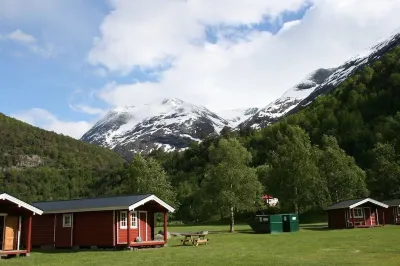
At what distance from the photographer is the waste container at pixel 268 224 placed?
44812mm

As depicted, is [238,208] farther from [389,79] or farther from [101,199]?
[389,79]

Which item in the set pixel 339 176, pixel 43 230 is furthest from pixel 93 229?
pixel 339 176

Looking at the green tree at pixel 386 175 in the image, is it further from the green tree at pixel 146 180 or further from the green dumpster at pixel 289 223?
the green tree at pixel 146 180

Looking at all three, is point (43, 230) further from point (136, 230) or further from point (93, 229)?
point (136, 230)

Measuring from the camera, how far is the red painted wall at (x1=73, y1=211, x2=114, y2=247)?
3103 centimetres

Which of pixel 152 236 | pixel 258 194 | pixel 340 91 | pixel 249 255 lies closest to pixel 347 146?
pixel 340 91

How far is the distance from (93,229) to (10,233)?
577 centimetres

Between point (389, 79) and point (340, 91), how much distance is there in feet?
70.2

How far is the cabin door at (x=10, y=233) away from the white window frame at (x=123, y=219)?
6700 mm

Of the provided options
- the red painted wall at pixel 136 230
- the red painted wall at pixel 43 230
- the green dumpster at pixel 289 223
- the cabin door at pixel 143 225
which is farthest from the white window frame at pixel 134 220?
the green dumpster at pixel 289 223

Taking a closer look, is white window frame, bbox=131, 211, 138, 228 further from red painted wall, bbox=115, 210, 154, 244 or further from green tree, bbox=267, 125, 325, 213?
green tree, bbox=267, 125, 325, 213

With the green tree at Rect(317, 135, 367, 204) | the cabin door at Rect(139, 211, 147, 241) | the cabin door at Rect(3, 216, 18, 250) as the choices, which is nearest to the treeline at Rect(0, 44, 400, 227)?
the green tree at Rect(317, 135, 367, 204)

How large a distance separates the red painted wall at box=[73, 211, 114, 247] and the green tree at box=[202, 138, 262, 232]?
2150cm

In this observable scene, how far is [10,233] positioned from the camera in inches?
1087
